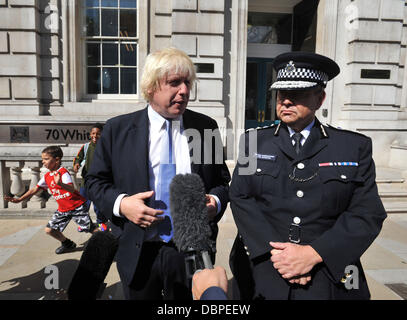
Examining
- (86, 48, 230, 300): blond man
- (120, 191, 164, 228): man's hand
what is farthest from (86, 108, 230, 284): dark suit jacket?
(120, 191, 164, 228): man's hand

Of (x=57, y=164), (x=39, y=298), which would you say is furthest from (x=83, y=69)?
(x=39, y=298)

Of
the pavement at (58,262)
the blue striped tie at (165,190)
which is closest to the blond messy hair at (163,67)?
the blue striped tie at (165,190)

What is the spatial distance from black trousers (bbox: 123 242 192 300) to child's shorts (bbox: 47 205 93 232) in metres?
2.56

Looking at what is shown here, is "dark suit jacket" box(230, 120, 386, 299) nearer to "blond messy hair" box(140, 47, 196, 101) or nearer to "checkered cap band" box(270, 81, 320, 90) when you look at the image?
"checkered cap band" box(270, 81, 320, 90)

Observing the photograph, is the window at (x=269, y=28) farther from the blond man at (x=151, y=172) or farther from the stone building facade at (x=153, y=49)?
the blond man at (x=151, y=172)

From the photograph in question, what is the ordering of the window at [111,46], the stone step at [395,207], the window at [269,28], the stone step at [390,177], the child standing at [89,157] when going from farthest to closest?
the window at [269,28] < the window at [111,46] < the stone step at [390,177] < the stone step at [395,207] < the child standing at [89,157]

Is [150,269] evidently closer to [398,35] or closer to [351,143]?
[351,143]

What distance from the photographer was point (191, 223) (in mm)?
1285

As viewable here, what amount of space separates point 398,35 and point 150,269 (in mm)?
9341

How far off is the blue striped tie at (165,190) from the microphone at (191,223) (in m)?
0.41

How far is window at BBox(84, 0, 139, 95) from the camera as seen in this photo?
8.20 meters

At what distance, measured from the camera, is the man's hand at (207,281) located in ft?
3.39

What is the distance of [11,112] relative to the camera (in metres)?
7.88

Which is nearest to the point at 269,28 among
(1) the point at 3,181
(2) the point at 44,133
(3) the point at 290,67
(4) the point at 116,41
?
(4) the point at 116,41
